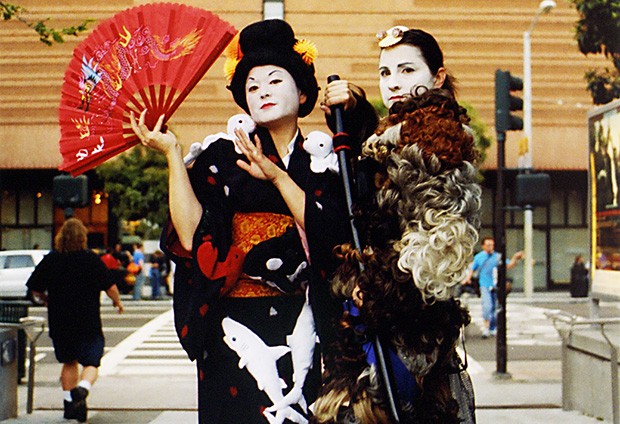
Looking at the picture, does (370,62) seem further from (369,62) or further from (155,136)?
(155,136)

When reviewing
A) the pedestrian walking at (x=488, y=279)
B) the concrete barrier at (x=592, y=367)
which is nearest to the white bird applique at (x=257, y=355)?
the concrete barrier at (x=592, y=367)

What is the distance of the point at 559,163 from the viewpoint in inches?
1261

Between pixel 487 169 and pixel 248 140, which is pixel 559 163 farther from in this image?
pixel 248 140

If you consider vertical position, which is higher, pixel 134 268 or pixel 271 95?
pixel 271 95

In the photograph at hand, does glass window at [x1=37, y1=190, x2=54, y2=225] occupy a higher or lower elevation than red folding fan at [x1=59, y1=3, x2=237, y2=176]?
lower

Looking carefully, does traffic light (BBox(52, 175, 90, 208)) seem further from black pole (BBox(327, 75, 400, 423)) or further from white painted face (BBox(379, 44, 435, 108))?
black pole (BBox(327, 75, 400, 423))

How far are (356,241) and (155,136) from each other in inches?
32.4

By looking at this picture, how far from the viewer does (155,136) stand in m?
3.10

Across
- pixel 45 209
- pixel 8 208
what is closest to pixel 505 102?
pixel 45 209

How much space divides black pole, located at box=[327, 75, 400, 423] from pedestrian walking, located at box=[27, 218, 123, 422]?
17.6 ft

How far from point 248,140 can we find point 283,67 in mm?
323

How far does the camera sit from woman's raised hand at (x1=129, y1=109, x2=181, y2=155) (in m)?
3.10

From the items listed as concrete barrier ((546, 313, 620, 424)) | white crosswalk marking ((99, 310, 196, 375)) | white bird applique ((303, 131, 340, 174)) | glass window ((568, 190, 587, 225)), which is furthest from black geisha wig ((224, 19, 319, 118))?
glass window ((568, 190, 587, 225))

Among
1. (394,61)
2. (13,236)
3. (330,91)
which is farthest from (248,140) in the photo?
(13,236)
